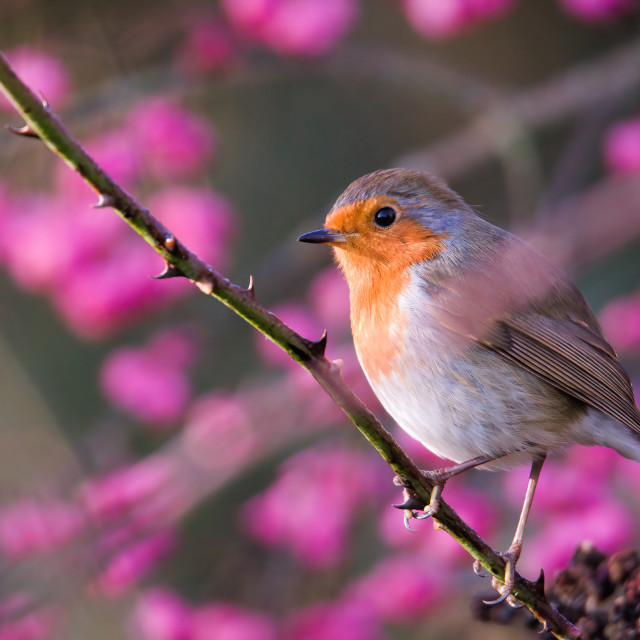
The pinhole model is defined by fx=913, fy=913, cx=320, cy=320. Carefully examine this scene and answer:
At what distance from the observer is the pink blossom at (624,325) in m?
3.35

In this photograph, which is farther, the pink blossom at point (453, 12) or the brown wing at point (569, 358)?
the pink blossom at point (453, 12)

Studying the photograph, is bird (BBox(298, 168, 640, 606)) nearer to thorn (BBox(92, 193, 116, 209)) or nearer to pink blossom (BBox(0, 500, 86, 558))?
thorn (BBox(92, 193, 116, 209))

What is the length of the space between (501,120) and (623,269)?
1012mm

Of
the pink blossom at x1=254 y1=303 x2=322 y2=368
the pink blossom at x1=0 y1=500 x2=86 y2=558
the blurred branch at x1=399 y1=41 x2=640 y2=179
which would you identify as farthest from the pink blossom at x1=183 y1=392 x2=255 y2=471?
the blurred branch at x1=399 y1=41 x2=640 y2=179

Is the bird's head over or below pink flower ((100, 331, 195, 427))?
below

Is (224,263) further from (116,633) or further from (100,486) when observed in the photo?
(116,633)

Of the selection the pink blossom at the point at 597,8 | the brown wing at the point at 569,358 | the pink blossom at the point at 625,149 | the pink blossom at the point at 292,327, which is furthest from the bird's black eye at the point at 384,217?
the pink blossom at the point at 597,8

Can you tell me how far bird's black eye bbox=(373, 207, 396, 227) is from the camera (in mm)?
1914

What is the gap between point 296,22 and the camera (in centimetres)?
339

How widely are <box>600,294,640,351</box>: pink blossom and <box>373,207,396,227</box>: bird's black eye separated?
1655 millimetres

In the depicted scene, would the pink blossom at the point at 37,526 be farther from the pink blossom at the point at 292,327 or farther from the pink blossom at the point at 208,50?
the pink blossom at the point at 208,50

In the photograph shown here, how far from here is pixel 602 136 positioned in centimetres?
431

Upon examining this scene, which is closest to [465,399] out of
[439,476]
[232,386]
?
[439,476]

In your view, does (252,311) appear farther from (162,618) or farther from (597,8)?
(597,8)
